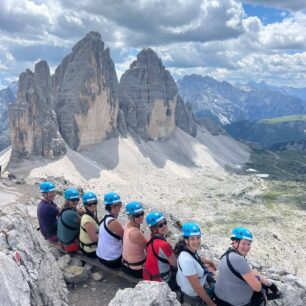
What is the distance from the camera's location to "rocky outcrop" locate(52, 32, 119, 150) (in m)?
79.8

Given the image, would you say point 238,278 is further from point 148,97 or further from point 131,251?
point 148,97

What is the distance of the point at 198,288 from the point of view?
977cm

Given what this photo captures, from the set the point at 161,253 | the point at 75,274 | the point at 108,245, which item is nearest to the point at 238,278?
the point at 161,253

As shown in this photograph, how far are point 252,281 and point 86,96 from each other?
249ft

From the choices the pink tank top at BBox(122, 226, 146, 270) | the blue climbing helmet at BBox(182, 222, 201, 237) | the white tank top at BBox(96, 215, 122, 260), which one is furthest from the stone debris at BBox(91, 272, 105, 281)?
the blue climbing helmet at BBox(182, 222, 201, 237)

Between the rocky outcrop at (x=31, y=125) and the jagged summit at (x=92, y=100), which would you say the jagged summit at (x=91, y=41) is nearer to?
the jagged summit at (x=92, y=100)

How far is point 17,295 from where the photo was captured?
25.1 feet

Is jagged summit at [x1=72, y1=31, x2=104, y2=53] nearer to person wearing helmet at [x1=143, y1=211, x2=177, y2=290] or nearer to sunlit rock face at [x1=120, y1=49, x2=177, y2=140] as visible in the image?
sunlit rock face at [x1=120, y1=49, x2=177, y2=140]

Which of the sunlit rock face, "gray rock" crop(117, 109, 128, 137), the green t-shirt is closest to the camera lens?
the green t-shirt

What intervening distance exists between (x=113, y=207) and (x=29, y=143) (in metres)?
61.2

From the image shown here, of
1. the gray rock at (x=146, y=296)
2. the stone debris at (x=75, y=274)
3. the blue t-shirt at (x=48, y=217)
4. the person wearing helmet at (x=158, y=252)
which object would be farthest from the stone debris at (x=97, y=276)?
the gray rock at (x=146, y=296)

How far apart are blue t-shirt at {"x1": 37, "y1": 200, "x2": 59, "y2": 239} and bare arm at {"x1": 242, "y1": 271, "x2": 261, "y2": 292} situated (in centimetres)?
783

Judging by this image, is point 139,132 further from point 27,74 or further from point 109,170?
point 27,74

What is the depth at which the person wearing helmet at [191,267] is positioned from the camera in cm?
980
